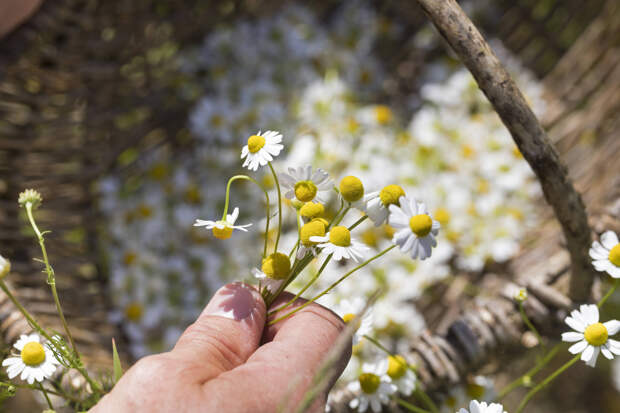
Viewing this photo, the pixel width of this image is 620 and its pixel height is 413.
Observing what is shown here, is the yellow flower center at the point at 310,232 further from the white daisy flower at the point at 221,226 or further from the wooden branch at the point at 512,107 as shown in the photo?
the wooden branch at the point at 512,107

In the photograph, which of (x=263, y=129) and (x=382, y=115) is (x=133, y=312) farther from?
(x=382, y=115)

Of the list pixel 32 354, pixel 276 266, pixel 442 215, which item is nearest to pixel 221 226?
pixel 276 266

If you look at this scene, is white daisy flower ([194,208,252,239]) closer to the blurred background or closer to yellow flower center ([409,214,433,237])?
yellow flower center ([409,214,433,237])

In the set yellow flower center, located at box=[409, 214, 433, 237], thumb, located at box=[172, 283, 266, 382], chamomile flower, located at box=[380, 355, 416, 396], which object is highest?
yellow flower center, located at box=[409, 214, 433, 237]

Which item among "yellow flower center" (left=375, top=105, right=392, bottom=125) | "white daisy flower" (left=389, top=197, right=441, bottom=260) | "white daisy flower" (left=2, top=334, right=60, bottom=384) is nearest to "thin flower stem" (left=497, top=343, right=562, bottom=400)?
"white daisy flower" (left=389, top=197, right=441, bottom=260)

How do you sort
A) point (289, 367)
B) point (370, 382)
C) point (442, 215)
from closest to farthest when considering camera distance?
point (289, 367) → point (370, 382) → point (442, 215)

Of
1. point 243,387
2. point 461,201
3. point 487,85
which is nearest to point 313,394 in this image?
point 243,387

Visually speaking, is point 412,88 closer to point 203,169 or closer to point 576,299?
point 203,169
